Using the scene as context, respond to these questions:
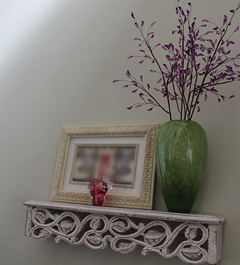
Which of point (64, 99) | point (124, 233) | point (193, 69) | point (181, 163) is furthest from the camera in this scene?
point (64, 99)

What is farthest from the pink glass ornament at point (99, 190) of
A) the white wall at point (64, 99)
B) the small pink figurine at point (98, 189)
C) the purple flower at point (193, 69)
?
the purple flower at point (193, 69)

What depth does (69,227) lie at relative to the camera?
133 centimetres

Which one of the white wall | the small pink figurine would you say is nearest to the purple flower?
the white wall

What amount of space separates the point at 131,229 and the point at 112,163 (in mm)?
272

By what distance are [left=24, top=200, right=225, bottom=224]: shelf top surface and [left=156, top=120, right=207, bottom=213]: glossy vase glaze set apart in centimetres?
6

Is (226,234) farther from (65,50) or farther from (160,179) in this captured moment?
(65,50)

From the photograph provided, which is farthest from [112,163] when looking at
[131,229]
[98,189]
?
[131,229]

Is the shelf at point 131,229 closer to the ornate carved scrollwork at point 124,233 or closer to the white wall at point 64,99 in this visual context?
the ornate carved scrollwork at point 124,233

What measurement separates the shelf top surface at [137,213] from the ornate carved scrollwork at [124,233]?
0.09 feet

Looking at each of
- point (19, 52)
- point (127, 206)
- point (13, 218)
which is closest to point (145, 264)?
point (127, 206)

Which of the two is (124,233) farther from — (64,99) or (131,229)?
(64,99)

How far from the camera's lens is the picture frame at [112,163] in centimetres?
133

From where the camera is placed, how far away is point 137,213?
1.17 m

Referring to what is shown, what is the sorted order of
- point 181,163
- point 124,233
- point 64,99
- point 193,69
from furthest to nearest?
point 64,99 → point 193,69 → point 124,233 → point 181,163
